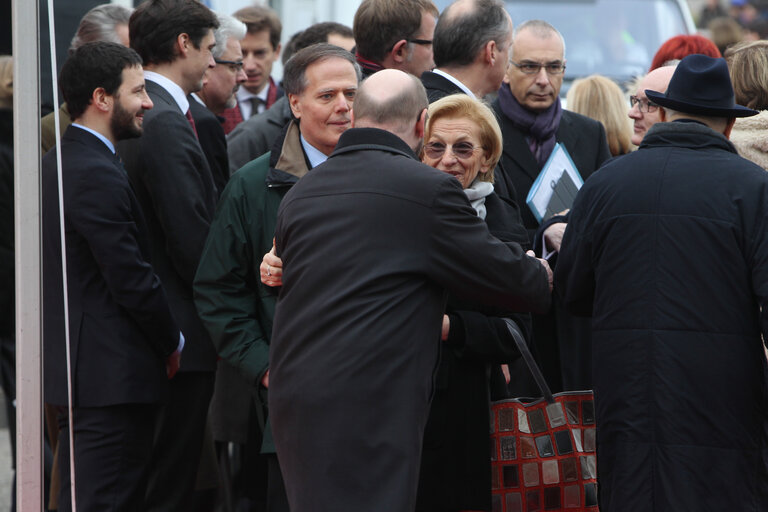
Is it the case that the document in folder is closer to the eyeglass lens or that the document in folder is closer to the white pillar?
the eyeglass lens

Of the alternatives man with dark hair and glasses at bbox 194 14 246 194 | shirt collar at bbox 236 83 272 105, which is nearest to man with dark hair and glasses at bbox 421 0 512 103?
man with dark hair and glasses at bbox 194 14 246 194

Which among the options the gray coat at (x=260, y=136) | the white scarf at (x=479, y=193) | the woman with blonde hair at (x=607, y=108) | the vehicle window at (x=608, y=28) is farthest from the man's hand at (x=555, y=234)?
the vehicle window at (x=608, y=28)

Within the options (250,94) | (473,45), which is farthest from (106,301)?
(250,94)

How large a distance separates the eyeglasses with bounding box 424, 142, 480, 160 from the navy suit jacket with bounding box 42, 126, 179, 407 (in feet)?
3.35

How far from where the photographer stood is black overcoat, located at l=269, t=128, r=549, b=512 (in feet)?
9.89

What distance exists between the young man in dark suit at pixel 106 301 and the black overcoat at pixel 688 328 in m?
1.56

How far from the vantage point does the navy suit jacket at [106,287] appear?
152 inches

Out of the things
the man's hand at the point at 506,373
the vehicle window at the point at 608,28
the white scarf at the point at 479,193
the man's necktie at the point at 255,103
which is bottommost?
the man's hand at the point at 506,373

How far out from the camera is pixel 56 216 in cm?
346

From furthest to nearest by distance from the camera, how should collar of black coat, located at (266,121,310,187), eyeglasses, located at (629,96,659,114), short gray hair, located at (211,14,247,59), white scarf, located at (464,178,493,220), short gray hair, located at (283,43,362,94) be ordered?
short gray hair, located at (211,14,247,59) → eyeglasses, located at (629,96,659,114) → short gray hair, located at (283,43,362,94) → collar of black coat, located at (266,121,310,187) → white scarf, located at (464,178,493,220)

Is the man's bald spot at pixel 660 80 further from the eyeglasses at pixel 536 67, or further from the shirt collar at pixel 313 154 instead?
the shirt collar at pixel 313 154

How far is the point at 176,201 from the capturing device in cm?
425

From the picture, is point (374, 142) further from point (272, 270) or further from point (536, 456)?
point (536, 456)

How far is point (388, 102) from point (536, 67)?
6.54 ft
